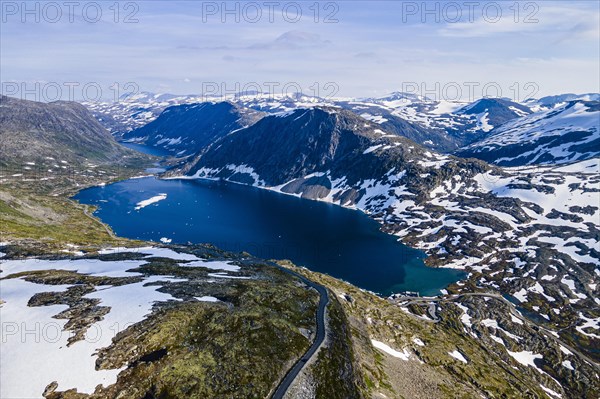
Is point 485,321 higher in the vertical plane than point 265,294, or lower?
lower

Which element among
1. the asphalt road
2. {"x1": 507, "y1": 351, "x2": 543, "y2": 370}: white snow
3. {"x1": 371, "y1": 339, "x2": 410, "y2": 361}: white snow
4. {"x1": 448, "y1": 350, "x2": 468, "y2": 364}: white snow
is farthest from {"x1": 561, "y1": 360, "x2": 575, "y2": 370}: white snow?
the asphalt road

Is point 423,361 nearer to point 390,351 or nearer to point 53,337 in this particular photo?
point 390,351

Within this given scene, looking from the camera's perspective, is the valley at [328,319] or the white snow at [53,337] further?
the valley at [328,319]

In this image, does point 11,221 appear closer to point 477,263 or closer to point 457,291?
point 457,291

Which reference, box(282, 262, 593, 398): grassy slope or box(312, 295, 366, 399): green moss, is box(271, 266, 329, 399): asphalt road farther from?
box(282, 262, 593, 398): grassy slope

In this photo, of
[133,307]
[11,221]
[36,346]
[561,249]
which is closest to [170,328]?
[133,307]

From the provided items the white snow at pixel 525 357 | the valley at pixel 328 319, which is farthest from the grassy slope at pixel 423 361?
the white snow at pixel 525 357

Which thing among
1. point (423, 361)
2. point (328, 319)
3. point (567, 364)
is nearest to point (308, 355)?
point (328, 319)

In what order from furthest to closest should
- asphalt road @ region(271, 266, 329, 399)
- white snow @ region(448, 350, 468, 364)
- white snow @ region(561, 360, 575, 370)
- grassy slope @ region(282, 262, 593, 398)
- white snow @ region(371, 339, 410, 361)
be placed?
white snow @ region(561, 360, 575, 370)
white snow @ region(448, 350, 468, 364)
white snow @ region(371, 339, 410, 361)
grassy slope @ region(282, 262, 593, 398)
asphalt road @ region(271, 266, 329, 399)

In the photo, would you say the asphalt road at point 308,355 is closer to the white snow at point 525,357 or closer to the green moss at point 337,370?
the green moss at point 337,370

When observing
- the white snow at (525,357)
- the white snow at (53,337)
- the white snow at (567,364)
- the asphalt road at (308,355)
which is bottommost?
the white snow at (567,364)

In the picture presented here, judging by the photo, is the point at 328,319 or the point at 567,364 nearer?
the point at 328,319
